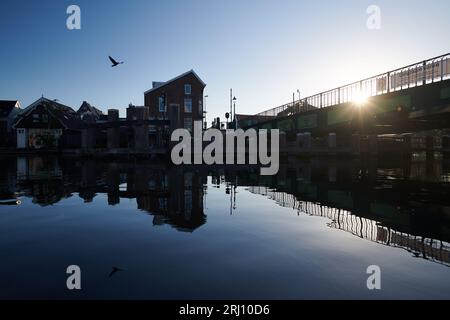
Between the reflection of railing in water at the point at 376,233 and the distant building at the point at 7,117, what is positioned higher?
the distant building at the point at 7,117

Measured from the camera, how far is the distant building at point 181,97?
1737 inches

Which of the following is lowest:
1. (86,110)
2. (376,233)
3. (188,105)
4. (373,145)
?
(376,233)

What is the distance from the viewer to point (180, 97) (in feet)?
146

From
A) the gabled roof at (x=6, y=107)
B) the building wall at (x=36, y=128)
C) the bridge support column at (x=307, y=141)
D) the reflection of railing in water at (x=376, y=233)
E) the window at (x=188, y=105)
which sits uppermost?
the gabled roof at (x=6, y=107)

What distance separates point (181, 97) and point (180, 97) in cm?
16

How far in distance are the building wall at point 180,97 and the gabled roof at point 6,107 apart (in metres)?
32.0

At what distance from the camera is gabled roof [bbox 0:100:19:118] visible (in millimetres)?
57812

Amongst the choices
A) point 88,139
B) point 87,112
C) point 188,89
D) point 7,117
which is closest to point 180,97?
point 188,89

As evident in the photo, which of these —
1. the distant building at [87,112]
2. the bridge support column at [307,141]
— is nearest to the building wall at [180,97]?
the bridge support column at [307,141]

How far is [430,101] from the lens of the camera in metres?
16.9

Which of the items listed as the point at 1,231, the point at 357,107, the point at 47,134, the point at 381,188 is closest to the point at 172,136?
the point at 357,107

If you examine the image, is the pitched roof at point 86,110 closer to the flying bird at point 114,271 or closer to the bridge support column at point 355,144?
the bridge support column at point 355,144

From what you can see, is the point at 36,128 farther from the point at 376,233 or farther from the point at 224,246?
the point at 376,233

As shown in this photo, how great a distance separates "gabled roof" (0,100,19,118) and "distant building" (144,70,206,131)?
105 feet
